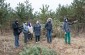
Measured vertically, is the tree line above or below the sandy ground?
above

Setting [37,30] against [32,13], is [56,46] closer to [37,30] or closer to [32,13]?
[37,30]

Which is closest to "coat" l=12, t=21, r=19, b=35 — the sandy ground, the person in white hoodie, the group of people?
the group of people

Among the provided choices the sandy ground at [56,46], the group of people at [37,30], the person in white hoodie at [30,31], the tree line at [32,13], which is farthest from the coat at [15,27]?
the tree line at [32,13]

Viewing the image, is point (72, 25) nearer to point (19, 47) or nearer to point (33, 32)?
point (33, 32)

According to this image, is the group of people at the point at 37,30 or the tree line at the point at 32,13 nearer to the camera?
the group of people at the point at 37,30

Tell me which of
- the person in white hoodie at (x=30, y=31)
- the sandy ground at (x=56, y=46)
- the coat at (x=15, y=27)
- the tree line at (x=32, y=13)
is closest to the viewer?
the coat at (x=15, y=27)

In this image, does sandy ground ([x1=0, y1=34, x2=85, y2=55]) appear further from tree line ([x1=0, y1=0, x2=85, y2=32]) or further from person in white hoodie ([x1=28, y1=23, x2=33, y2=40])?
tree line ([x1=0, y1=0, x2=85, y2=32])

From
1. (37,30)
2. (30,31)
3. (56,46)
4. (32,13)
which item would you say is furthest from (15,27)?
(32,13)

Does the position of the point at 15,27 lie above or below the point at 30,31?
above

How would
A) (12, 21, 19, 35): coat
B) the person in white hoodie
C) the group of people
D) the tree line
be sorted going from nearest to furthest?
(12, 21, 19, 35): coat, the group of people, the person in white hoodie, the tree line

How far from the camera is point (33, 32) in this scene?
22703 mm

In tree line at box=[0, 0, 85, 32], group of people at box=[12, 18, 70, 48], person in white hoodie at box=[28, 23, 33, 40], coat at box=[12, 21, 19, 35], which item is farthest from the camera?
tree line at box=[0, 0, 85, 32]

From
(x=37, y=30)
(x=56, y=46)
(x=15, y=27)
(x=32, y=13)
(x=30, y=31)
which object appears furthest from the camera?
(x=32, y=13)

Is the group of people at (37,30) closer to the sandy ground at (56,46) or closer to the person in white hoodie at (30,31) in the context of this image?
the person in white hoodie at (30,31)
